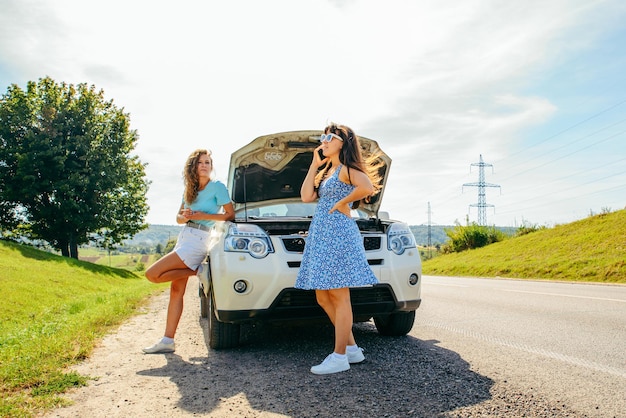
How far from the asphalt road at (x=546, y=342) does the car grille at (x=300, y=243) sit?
4.05ft

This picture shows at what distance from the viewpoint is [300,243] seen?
4742 mm

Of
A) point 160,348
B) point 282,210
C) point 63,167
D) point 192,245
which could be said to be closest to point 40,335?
point 160,348

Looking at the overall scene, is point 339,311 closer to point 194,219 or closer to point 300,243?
point 300,243

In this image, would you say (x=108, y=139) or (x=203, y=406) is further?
(x=108, y=139)

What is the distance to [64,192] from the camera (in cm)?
2862

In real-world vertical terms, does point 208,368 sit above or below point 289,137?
below

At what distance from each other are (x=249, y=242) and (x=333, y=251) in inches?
35.3

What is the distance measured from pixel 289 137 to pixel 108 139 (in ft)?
100.0

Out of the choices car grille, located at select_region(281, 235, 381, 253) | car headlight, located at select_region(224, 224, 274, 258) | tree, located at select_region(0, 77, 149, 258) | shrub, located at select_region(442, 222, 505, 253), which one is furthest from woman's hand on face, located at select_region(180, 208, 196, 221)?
shrub, located at select_region(442, 222, 505, 253)

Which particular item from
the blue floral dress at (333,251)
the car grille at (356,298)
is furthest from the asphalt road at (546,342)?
the blue floral dress at (333,251)

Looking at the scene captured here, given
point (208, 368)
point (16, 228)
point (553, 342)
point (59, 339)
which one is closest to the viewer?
point (208, 368)

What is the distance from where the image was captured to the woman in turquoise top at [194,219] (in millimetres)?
5020

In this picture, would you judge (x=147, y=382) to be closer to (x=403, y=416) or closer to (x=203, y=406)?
(x=203, y=406)

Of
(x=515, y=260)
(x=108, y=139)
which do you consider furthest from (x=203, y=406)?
(x=108, y=139)
